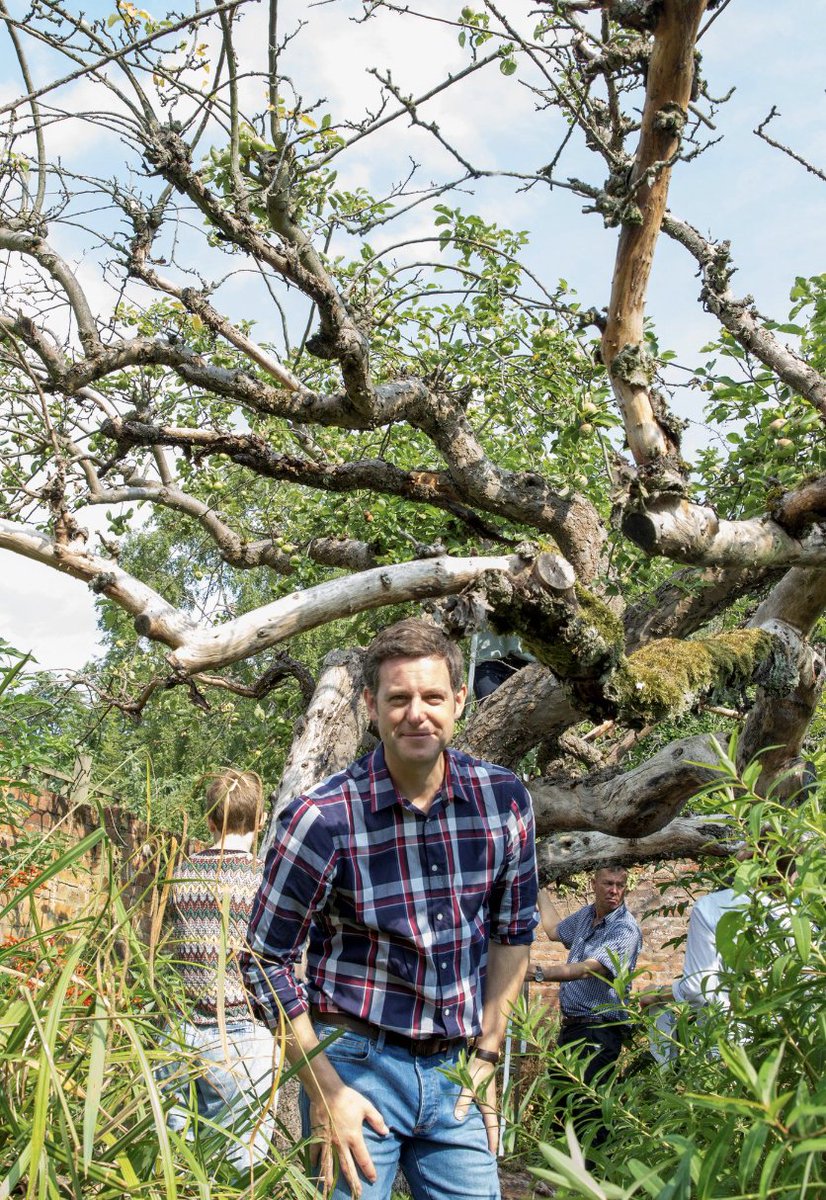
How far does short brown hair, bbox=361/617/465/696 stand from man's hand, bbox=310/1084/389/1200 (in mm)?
824

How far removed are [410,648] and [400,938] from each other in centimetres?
61

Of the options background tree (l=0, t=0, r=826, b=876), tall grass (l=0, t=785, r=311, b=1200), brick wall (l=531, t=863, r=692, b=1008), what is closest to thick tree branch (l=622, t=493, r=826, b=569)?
background tree (l=0, t=0, r=826, b=876)

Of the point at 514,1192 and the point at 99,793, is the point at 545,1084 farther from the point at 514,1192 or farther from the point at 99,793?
the point at 514,1192

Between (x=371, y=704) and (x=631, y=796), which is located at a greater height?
(x=371, y=704)

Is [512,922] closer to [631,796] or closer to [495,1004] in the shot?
[495,1004]

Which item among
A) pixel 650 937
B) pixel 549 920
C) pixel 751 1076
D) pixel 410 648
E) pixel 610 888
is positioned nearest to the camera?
pixel 751 1076

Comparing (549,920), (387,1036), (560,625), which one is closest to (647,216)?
(560,625)

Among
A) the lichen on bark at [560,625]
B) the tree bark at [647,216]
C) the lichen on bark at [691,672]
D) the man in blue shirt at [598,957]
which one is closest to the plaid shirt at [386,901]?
the lichen on bark at [560,625]

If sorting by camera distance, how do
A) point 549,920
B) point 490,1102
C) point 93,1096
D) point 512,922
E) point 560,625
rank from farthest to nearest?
point 549,920
point 560,625
point 512,922
point 490,1102
point 93,1096

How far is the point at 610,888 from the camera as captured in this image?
18.9 ft

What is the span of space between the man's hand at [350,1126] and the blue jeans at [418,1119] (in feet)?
0.17

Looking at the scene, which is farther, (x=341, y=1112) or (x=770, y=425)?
(x=770, y=425)

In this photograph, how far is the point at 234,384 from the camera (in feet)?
16.3

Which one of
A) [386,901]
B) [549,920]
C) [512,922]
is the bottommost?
[549,920]
